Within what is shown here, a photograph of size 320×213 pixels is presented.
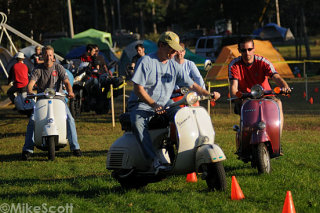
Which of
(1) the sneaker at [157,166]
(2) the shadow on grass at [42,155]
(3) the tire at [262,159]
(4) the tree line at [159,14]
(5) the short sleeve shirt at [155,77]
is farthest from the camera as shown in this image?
(4) the tree line at [159,14]

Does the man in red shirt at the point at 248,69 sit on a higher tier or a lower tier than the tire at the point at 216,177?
higher

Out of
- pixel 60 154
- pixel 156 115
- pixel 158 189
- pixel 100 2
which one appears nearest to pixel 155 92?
pixel 156 115

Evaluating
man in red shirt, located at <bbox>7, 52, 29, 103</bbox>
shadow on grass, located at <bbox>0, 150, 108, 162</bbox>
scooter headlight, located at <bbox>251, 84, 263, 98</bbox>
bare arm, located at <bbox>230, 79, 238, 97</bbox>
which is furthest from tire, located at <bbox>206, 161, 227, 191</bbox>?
man in red shirt, located at <bbox>7, 52, 29, 103</bbox>

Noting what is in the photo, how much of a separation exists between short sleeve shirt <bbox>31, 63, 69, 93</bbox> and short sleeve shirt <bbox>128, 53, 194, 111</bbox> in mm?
3674

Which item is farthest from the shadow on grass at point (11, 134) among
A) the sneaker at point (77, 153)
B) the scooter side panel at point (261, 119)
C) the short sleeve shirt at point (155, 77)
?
the short sleeve shirt at point (155, 77)

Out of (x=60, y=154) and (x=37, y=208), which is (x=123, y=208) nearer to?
(x=37, y=208)

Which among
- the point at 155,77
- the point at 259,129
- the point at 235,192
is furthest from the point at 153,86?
the point at 259,129

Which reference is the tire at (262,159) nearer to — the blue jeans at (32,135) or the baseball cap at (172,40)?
the baseball cap at (172,40)

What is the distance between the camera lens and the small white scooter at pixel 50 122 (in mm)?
10062

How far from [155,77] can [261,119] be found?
1817 millimetres

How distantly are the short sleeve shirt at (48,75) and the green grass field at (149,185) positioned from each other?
1.24 metres

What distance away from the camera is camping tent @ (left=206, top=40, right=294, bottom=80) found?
91.5ft

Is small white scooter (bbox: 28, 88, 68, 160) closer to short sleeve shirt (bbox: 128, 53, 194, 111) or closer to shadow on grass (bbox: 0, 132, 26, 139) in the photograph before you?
short sleeve shirt (bbox: 128, 53, 194, 111)

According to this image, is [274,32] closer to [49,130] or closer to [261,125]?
[49,130]
